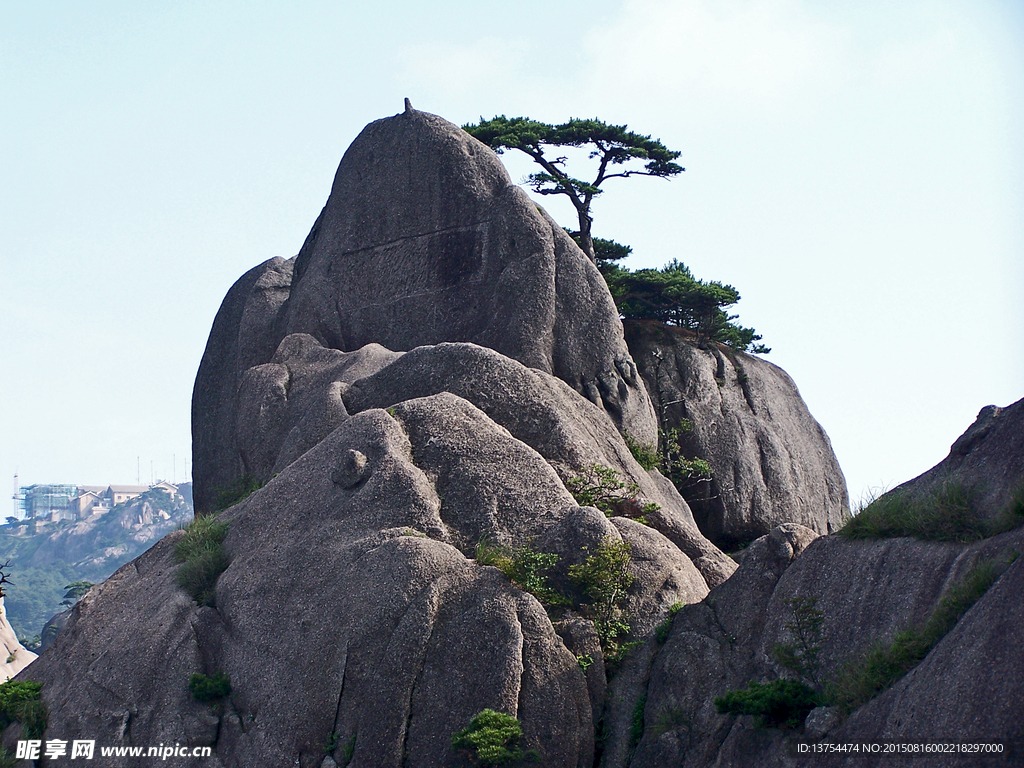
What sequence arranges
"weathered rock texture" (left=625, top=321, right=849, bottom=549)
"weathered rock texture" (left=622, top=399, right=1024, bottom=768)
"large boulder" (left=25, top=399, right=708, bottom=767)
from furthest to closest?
"weathered rock texture" (left=625, top=321, right=849, bottom=549), "large boulder" (left=25, top=399, right=708, bottom=767), "weathered rock texture" (left=622, top=399, right=1024, bottom=768)

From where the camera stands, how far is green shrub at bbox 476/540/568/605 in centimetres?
2064

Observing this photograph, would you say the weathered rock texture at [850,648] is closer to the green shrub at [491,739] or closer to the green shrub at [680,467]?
the green shrub at [491,739]

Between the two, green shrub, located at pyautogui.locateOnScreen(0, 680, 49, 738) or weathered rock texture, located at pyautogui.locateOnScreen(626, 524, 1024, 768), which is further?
green shrub, located at pyautogui.locateOnScreen(0, 680, 49, 738)

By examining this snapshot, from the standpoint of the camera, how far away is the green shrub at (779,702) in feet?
51.6

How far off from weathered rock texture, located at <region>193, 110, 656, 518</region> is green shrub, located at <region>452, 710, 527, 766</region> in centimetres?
1550

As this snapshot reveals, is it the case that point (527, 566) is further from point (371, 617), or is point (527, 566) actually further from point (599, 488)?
point (599, 488)

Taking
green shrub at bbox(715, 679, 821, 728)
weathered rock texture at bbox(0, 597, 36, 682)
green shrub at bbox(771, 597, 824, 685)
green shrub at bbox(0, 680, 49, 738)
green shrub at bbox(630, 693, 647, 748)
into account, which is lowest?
weathered rock texture at bbox(0, 597, 36, 682)

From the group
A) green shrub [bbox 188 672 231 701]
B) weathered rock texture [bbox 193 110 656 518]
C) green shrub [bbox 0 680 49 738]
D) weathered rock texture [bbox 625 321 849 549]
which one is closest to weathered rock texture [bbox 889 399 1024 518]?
green shrub [bbox 188 672 231 701]

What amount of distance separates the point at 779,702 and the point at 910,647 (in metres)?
2.34

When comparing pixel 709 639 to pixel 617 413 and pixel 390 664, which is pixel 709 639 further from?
pixel 617 413

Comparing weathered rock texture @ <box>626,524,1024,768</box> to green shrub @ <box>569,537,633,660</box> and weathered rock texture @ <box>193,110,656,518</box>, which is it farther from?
weathered rock texture @ <box>193,110,656,518</box>

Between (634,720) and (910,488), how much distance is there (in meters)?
6.74

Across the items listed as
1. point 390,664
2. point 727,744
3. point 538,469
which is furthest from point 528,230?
point 727,744

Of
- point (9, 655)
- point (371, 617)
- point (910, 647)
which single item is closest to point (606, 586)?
point (371, 617)
